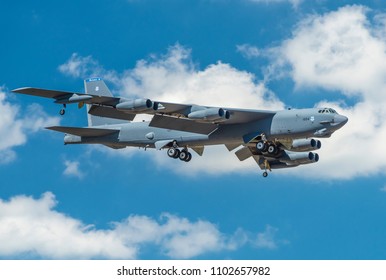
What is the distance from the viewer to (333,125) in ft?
173

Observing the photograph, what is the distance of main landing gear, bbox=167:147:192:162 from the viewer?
59.6m

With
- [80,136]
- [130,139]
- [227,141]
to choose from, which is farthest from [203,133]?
[80,136]

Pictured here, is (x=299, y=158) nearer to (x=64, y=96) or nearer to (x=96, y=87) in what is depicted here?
(x=96, y=87)

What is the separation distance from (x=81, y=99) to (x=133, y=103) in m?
3.39

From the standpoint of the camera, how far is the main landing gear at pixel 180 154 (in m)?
59.6

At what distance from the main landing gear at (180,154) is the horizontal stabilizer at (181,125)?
206 centimetres

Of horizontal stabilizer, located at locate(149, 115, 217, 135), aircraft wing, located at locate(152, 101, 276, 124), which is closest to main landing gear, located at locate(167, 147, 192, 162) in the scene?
horizontal stabilizer, located at locate(149, 115, 217, 135)

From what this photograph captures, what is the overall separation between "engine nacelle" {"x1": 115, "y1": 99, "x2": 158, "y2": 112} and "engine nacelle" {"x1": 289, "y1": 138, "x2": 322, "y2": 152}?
11.8 m

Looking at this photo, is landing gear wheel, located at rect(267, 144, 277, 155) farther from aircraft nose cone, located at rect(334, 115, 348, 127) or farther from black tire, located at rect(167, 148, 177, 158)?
black tire, located at rect(167, 148, 177, 158)

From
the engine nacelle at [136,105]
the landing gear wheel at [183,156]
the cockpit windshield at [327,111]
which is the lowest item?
the landing gear wheel at [183,156]

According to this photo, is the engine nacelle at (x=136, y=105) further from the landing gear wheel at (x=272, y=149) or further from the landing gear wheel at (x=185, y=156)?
the landing gear wheel at (x=272, y=149)

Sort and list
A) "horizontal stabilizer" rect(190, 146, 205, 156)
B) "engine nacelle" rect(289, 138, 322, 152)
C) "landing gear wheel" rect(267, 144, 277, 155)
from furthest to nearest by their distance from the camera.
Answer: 1. "horizontal stabilizer" rect(190, 146, 205, 156)
2. "engine nacelle" rect(289, 138, 322, 152)
3. "landing gear wheel" rect(267, 144, 277, 155)

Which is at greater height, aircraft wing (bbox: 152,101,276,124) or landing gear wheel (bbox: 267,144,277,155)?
aircraft wing (bbox: 152,101,276,124)

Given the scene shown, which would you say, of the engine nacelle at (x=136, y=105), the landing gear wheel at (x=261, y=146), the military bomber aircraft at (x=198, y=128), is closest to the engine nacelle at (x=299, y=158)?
the military bomber aircraft at (x=198, y=128)
